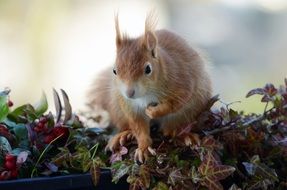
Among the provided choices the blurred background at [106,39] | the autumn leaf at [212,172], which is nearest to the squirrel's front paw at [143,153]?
the autumn leaf at [212,172]

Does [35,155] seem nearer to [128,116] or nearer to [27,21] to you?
[128,116]

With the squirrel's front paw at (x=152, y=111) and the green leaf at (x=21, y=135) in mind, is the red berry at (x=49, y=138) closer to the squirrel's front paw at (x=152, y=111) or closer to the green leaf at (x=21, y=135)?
the green leaf at (x=21, y=135)

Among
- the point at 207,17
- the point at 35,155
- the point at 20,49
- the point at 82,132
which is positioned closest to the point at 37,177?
the point at 35,155

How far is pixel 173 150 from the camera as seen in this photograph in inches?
39.3

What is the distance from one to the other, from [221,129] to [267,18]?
1792 millimetres

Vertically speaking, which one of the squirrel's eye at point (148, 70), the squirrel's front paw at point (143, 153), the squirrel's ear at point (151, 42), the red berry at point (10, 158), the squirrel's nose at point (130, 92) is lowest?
the squirrel's front paw at point (143, 153)

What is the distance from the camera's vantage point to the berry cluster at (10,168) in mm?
917

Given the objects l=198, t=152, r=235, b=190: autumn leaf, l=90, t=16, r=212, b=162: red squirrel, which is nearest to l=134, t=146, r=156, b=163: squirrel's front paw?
l=90, t=16, r=212, b=162: red squirrel

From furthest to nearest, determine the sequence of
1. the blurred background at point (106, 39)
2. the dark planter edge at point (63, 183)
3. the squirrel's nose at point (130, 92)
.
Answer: the blurred background at point (106, 39)
the squirrel's nose at point (130, 92)
the dark planter edge at point (63, 183)

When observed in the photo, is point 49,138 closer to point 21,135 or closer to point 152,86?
point 21,135

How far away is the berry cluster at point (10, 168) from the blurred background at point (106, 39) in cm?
117

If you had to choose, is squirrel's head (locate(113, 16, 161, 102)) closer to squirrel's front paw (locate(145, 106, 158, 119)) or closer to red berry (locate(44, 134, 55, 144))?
squirrel's front paw (locate(145, 106, 158, 119))

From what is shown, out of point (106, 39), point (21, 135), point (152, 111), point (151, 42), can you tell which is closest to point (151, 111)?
point (152, 111)

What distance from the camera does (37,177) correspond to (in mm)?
938
